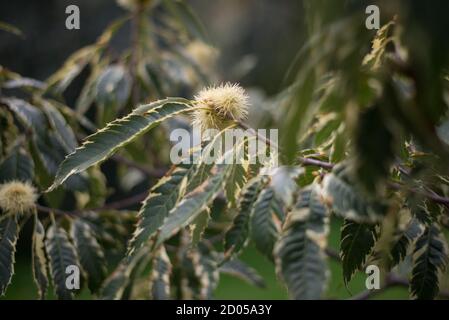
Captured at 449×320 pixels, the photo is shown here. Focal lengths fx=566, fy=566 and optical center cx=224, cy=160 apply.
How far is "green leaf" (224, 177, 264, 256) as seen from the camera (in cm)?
72

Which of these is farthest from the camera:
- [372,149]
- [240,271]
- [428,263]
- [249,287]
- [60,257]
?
[249,287]

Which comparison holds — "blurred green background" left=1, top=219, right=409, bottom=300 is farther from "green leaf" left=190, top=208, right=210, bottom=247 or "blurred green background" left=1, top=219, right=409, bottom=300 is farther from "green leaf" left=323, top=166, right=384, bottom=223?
"green leaf" left=323, top=166, right=384, bottom=223

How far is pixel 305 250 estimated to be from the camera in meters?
0.59

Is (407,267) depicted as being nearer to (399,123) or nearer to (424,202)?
(424,202)

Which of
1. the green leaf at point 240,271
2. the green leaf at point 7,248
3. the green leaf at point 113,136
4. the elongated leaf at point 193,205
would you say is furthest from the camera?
the green leaf at point 240,271

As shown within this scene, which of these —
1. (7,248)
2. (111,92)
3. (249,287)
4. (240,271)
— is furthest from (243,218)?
(249,287)

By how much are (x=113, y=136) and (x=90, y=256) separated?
1.68ft

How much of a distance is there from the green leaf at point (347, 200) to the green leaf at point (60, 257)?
2.12 ft

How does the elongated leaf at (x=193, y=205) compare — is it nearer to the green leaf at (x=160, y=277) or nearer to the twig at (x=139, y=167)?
the green leaf at (x=160, y=277)

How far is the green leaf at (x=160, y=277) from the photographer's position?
3.88ft

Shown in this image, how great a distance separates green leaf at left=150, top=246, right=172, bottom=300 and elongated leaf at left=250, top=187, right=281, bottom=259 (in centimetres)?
57

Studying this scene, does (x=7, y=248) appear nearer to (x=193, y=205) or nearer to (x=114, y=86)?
(x=193, y=205)

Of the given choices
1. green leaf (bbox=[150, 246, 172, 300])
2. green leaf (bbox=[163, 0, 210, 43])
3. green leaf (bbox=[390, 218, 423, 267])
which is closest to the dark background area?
green leaf (bbox=[163, 0, 210, 43])

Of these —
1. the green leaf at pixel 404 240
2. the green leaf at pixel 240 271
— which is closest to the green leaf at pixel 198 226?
the green leaf at pixel 404 240
